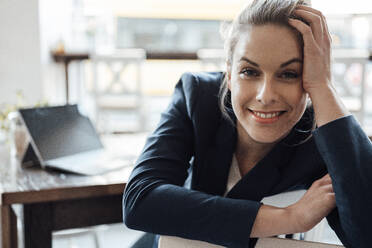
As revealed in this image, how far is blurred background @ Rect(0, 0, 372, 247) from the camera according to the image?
392cm

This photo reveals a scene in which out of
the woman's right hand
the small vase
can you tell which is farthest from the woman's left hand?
the small vase

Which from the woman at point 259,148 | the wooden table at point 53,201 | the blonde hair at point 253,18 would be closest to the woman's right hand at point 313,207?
the woman at point 259,148

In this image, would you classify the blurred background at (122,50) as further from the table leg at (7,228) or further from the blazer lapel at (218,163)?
the table leg at (7,228)

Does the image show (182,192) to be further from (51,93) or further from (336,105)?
(51,93)

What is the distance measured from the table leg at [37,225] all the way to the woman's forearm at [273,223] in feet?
1.85

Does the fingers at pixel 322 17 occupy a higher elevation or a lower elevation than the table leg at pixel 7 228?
higher

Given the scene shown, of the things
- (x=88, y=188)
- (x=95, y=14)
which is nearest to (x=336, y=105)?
(x=88, y=188)

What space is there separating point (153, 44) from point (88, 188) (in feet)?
16.4

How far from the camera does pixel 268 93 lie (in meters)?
0.97

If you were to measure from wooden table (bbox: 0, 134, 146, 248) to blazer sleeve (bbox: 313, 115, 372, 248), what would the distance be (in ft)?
1.86

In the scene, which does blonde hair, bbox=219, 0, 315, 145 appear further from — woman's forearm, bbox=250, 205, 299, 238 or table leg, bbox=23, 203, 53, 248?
table leg, bbox=23, 203, 53, 248

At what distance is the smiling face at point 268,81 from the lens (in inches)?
38.2

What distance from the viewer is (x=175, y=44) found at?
19.8 feet

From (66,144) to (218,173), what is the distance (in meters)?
0.56
